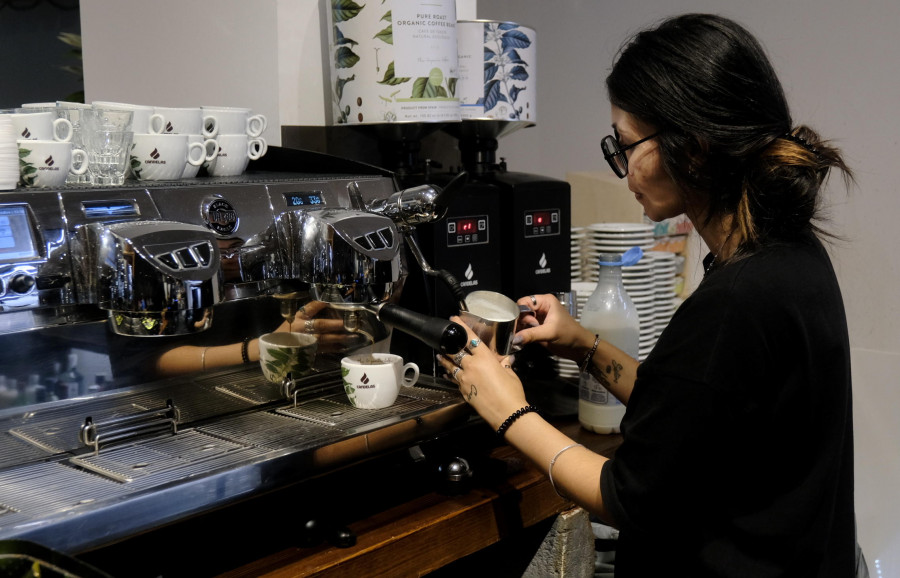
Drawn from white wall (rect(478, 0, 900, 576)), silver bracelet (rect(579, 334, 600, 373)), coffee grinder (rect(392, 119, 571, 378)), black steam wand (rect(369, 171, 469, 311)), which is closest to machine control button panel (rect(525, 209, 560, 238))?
coffee grinder (rect(392, 119, 571, 378))

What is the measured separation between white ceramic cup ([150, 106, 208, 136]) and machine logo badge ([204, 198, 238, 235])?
189 millimetres

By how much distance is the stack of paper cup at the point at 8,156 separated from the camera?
0.93m

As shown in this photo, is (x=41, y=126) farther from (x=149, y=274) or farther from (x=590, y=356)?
(x=590, y=356)

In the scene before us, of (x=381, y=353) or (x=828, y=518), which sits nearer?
(x=828, y=518)

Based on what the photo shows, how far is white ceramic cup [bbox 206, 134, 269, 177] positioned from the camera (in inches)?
48.9

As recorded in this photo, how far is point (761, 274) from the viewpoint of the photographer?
0.90 m

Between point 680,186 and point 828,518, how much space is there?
39cm

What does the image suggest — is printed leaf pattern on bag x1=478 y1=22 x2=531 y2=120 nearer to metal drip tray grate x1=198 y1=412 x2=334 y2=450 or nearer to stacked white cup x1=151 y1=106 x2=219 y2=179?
stacked white cup x1=151 y1=106 x2=219 y2=179

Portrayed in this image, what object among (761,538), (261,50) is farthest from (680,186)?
(261,50)

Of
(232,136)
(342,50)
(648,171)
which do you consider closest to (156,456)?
(232,136)

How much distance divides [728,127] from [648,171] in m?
0.11

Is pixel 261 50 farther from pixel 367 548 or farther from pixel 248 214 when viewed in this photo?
pixel 367 548

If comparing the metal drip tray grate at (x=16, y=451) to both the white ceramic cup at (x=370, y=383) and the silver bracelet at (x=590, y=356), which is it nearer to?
the white ceramic cup at (x=370, y=383)

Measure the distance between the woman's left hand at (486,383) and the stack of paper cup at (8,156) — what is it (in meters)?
0.55
